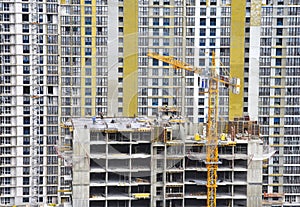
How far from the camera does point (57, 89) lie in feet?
105

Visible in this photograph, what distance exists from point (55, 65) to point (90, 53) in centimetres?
177

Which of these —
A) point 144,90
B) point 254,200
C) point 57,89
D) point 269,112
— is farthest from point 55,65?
point 254,200

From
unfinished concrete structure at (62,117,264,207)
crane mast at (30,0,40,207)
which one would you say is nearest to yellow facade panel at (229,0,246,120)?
unfinished concrete structure at (62,117,264,207)

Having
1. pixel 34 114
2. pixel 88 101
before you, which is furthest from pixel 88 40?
pixel 34 114

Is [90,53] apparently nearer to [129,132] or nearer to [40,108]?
[40,108]

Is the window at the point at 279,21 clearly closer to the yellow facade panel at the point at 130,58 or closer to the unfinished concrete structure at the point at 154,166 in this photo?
the yellow facade panel at the point at 130,58

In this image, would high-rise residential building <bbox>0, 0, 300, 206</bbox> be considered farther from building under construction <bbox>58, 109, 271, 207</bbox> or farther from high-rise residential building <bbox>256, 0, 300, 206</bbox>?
building under construction <bbox>58, 109, 271, 207</bbox>

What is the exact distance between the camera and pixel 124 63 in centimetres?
3212

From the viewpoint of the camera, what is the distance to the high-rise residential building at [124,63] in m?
31.7

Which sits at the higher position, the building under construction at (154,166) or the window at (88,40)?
the window at (88,40)

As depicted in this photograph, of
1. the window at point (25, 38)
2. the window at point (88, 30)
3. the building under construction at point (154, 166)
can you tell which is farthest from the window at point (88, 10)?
the building under construction at point (154, 166)

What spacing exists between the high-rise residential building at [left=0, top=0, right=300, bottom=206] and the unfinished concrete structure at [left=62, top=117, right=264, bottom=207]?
8873 millimetres

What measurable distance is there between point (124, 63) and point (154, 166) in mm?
10555

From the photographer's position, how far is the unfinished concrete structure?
22.2 m
